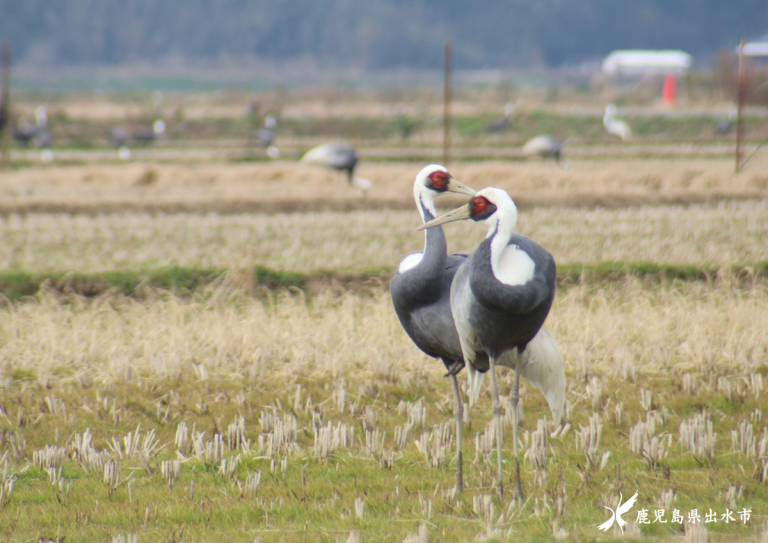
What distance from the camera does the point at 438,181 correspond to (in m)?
5.22

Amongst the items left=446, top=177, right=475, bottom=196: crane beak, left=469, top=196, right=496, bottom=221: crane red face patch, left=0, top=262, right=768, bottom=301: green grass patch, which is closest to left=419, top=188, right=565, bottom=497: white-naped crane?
left=469, top=196, right=496, bottom=221: crane red face patch

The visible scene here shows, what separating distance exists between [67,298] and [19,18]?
153614mm

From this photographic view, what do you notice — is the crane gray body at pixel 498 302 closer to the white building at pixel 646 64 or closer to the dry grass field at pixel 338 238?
the dry grass field at pixel 338 238

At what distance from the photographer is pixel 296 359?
6992 mm

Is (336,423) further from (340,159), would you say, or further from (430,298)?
(340,159)

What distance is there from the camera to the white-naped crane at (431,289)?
5047 mm

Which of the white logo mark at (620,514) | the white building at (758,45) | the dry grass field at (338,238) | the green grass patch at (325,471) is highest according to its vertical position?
the white building at (758,45)

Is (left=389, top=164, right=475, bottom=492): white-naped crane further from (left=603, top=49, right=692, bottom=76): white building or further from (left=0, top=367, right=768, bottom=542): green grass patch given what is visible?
(left=603, top=49, right=692, bottom=76): white building

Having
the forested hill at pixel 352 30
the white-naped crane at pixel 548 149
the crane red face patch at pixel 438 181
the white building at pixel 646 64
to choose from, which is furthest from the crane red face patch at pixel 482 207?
the forested hill at pixel 352 30

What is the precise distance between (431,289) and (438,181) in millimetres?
678

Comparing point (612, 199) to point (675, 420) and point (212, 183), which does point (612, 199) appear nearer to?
point (212, 183)

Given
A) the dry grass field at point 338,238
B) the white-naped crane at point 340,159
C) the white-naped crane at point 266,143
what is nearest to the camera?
the dry grass field at point 338,238

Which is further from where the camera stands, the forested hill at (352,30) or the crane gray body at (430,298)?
the forested hill at (352,30)

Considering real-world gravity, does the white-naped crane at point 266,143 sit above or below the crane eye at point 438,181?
below
